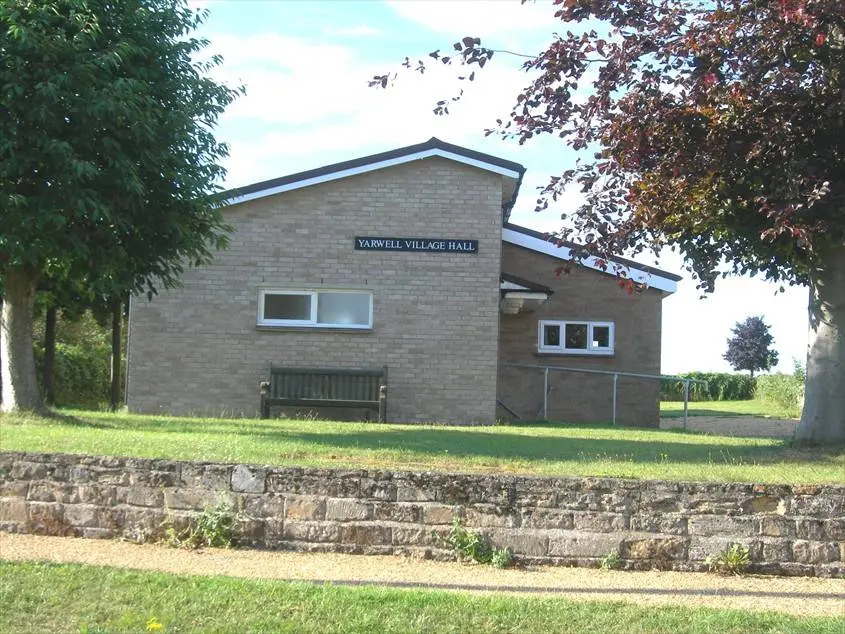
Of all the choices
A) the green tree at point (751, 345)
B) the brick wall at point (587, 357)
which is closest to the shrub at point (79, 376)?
the brick wall at point (587, 357)

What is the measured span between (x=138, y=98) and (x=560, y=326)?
11.7 meters

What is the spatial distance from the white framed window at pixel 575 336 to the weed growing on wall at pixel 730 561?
13.8 meters

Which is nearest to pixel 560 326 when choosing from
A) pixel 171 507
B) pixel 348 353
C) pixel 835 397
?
pixel 348 353

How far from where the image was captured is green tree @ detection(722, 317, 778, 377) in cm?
7069

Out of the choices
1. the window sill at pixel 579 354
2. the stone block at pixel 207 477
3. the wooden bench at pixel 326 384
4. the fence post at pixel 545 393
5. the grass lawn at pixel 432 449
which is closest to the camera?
the stone block at pixel 207 477

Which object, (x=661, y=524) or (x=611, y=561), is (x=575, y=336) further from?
(x=611, y=561)

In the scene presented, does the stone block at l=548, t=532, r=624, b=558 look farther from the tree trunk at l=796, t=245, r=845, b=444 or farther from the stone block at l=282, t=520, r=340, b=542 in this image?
the tree trunk at l=796, t=245, r=845, b=444

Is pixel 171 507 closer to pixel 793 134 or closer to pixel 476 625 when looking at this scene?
pixel 476 625

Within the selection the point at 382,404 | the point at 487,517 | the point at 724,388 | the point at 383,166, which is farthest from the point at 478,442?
the point at 724,388

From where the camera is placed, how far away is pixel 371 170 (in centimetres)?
1891

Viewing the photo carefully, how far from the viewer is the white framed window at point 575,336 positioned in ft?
71.8

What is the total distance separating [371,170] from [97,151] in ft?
22.8

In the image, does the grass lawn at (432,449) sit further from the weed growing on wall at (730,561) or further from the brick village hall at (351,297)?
the brick village hall at (351,297)

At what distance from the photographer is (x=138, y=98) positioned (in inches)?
494
